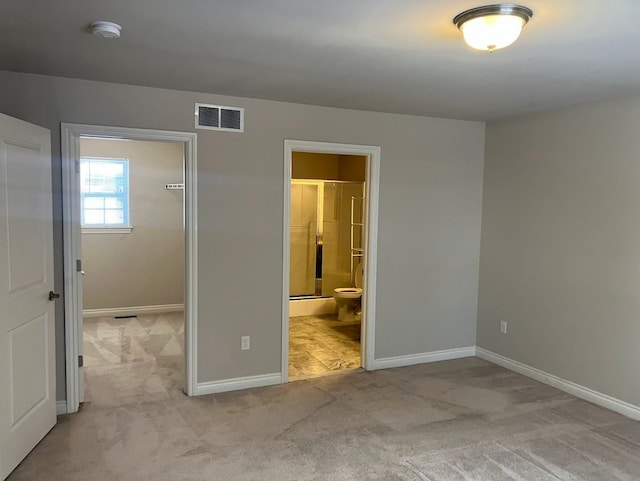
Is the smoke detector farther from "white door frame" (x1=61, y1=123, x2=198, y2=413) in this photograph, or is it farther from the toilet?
the toilet

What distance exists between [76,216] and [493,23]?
2.89 meters

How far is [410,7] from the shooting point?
1964mm

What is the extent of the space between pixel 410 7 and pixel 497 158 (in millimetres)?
2974

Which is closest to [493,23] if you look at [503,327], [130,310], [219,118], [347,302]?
[219,118]

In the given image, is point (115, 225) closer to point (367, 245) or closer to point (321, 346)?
point (321, 346)

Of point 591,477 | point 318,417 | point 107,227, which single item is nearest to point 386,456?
point 318,417

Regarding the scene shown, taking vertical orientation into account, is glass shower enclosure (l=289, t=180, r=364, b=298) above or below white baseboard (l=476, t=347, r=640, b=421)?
above

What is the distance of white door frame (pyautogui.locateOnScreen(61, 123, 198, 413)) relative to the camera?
10.7 ft

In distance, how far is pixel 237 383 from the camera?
386 cm

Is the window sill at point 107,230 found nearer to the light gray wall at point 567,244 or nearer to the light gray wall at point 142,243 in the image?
the light gray wall at point 142,243

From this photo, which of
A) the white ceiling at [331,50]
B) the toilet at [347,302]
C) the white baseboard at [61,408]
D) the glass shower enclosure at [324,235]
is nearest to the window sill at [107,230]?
the glass shower enclosure at [324,235]

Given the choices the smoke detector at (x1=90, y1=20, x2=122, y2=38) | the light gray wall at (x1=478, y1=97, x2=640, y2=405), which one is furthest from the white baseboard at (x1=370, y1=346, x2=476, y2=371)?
the smoke detector at (x1=90, y1=20, x2=122, y2=38)

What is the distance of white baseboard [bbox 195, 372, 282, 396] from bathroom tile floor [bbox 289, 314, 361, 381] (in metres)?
0.20

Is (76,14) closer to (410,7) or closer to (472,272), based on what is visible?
(410,7)
